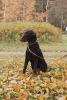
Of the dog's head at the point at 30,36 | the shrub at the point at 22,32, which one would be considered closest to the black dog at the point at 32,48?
the dog's head at the point at 30,36

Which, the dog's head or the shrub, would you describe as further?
the shrub

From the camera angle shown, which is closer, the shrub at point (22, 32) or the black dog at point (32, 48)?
the black dog at point (32, 48)

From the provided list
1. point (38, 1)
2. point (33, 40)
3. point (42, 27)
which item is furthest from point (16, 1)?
point (33, 40)

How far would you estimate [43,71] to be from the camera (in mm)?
3602

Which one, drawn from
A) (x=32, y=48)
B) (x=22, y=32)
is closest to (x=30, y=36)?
(x=32, y=48)

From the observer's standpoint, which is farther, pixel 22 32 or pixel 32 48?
pixel 22 32

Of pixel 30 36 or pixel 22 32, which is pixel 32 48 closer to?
pixel 30 36

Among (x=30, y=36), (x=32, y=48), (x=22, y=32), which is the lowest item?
(x=22, y=32)

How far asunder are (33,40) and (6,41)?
10609mm

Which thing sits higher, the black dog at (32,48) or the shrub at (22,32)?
the black dog at (32,48)

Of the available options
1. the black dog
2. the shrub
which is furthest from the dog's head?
the shrub

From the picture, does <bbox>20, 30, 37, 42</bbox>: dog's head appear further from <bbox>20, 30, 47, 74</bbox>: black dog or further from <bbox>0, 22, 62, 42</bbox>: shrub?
<bbox>0, 22, 62, 42</bbox>: shrub

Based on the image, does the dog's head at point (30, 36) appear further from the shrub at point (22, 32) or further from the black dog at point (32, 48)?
the shrub at point (22, 32)

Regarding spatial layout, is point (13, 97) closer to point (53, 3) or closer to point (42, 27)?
point (42, 27)
